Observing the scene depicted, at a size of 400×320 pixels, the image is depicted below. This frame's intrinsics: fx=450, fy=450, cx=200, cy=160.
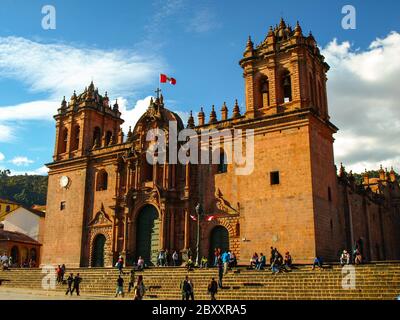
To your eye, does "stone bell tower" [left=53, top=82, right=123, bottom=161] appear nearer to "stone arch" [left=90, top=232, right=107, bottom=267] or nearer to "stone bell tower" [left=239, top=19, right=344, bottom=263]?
"stone arch" [left=90, top=232, right=107, bottom=267]

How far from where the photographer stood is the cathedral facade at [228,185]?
25.2 m

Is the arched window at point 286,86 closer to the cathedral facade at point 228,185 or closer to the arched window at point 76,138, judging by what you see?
the cathedral facade at point 228,185

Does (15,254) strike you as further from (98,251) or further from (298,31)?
(298,31)

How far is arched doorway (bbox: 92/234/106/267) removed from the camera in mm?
32750

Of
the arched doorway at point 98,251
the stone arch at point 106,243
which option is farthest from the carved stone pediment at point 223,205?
the arched doorway at point 98,251

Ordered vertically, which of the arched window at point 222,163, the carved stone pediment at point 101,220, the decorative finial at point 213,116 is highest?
the decorative finial at point 213,116

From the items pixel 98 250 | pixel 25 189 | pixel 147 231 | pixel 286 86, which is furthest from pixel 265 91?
pixel 25 189

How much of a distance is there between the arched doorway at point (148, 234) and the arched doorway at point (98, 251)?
3.45 m

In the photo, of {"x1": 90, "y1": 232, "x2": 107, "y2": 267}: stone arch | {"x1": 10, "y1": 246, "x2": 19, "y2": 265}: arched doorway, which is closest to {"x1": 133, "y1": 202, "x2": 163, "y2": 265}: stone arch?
{"x1": 90, "y1": 232, "x2": 107, "y2": 267}: stone arch

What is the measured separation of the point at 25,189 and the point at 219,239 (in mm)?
76279

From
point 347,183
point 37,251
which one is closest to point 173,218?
point 347,183

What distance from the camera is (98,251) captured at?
33.1 m

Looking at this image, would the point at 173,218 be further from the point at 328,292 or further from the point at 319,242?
the point at 328,292
